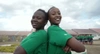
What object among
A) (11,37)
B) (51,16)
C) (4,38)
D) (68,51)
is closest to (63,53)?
(68,51)

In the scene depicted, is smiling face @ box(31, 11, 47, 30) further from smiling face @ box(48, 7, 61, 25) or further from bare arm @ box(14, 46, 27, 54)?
bare arm @ box(14, 46, 27, 54)

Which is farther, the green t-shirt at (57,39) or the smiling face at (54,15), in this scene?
the smiling face at (54,15)

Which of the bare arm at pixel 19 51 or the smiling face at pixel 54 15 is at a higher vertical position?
the smiling face at pixel 54 15

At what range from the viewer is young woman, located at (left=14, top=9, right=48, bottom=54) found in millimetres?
1481

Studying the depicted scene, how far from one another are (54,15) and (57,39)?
8.7 inches

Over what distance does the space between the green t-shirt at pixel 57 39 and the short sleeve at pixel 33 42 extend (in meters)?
0.07

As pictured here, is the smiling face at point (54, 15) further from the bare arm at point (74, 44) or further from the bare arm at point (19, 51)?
the bare arm at point (19, 51)

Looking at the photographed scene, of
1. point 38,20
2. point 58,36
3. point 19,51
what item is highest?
point 38,20

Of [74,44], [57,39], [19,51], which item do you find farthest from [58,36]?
[19,51]

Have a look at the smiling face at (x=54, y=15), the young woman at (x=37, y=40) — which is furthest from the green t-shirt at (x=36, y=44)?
the smiling face at (x=54, y=15)

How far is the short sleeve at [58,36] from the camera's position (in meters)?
1.46

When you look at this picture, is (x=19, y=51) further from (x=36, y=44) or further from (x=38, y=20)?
(x=38, y=20)

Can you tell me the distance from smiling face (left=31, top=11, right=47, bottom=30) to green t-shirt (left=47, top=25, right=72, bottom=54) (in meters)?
0.11

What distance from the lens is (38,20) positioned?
5.19 ft
